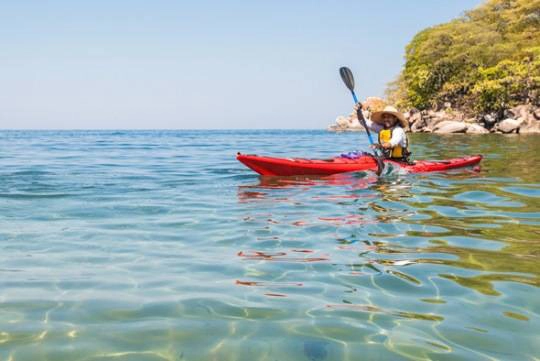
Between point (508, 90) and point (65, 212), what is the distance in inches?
1531

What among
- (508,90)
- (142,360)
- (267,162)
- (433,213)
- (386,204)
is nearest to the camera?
(142,360)

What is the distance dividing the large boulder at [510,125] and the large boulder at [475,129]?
1522 millimetres

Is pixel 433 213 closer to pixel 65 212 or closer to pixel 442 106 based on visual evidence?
pixel 65 212

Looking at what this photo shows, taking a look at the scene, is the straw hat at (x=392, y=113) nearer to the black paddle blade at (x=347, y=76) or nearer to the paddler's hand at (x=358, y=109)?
the paddler's hand at (x=358, y=109)

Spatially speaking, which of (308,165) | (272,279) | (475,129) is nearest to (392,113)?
(308,165)

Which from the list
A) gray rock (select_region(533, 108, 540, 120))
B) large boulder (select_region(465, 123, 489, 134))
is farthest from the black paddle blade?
gray rock (select_region(533, 108, 540, 120))

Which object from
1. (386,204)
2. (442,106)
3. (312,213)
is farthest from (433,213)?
(442,106)

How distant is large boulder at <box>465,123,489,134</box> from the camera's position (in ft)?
129

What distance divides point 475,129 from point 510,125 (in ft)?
9.73

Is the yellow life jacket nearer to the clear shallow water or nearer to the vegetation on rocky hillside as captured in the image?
the clear shallow water

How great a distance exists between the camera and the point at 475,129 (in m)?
39.6

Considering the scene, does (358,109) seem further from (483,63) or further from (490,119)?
(483,63)

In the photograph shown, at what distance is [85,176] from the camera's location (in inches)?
464

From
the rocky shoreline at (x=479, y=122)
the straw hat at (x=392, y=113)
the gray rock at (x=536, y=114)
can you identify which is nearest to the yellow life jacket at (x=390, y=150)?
the straw hat at (x=392, y=113)
